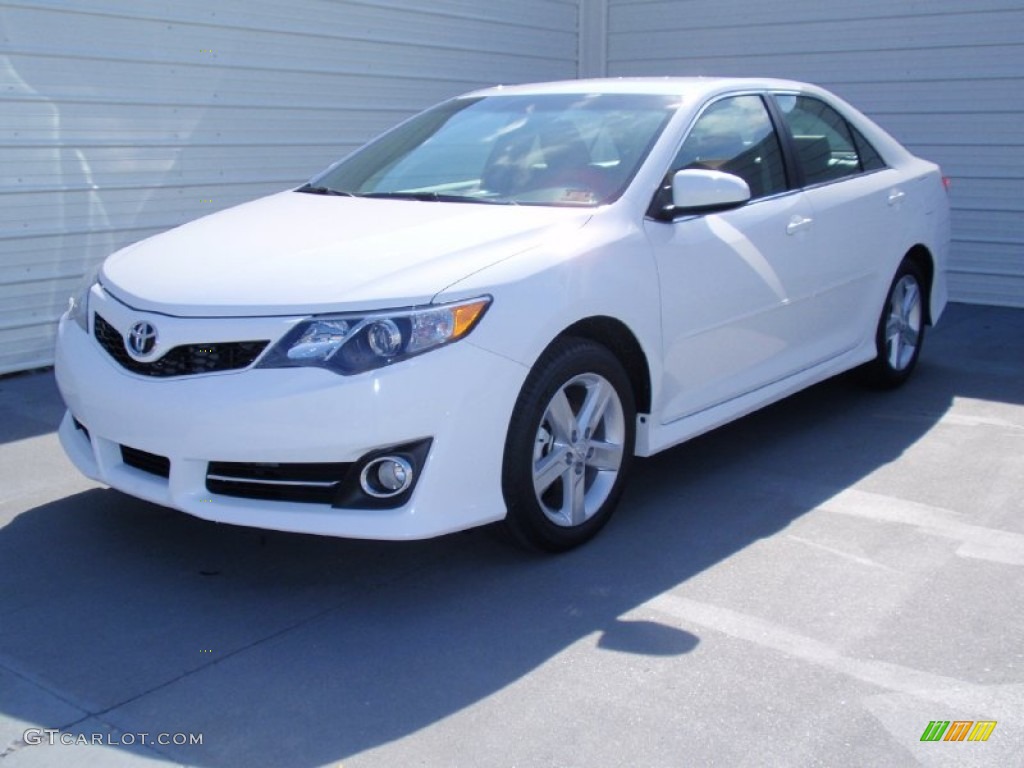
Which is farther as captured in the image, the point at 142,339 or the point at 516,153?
the point at 516,153

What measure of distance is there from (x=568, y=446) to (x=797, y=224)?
1734 mm

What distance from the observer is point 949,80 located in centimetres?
912

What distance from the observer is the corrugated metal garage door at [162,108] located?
22.1 feet

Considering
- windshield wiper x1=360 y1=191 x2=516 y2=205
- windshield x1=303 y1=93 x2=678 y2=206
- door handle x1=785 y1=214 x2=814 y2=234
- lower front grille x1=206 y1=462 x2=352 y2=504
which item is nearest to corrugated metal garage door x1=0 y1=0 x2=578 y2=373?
windshield x1=303 y1=93 x2=678 y2=206

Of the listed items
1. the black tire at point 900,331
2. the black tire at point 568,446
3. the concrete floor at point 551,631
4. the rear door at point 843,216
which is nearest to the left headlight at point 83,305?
the concrete floor at point 551,631

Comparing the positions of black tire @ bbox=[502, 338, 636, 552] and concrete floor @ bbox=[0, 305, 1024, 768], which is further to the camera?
black tire @ bbox=[502, 338, 636, 552]

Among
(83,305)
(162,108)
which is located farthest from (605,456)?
(162,108)

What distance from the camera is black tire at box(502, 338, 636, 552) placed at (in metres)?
3.86

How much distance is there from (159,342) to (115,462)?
0.50 meters

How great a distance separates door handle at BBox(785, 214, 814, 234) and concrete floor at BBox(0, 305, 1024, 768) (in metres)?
1.03

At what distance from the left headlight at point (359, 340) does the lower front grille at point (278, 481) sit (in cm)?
32

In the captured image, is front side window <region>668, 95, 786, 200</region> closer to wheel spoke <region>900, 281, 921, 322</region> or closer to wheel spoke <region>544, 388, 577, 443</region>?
wheel spoke <region>544, 388, 577, 443</region>

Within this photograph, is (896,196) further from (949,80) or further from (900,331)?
(949,80)

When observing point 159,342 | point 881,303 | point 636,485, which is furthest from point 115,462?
point 881,303
